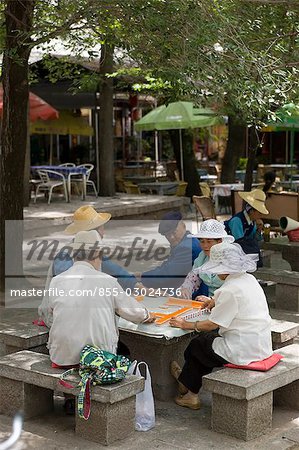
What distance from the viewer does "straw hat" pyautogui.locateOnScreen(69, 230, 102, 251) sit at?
5391 mm

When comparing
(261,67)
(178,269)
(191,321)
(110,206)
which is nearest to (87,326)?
(191,321)

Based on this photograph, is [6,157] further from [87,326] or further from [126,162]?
[126,162]

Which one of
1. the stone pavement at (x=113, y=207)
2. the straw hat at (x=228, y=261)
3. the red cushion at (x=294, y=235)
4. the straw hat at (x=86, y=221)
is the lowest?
the stone pavement at (x=113, y=207)

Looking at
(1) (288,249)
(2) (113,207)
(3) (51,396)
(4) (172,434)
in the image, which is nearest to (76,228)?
(3) (51,396)

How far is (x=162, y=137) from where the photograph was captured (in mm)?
28156

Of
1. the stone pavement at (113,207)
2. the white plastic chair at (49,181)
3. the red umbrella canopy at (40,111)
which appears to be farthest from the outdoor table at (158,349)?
the white plastic chair at (49,181)

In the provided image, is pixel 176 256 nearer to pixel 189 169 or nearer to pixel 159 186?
pixel 159 186

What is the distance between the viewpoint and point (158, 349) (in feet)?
19.7

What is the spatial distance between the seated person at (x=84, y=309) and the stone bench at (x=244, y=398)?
73 centimetres

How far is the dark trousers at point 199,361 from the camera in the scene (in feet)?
18.0

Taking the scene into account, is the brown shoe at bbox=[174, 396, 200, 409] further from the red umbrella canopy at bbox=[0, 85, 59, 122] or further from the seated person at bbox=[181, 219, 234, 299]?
the red umbrella canopy at bbox=[0, 85, 59, 122]

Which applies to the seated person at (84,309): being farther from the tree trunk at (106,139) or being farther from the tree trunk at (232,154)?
the tree trunk at (232,154)

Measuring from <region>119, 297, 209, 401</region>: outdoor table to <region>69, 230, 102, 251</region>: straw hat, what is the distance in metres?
0.69

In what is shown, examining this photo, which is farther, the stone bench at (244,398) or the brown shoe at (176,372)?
the brown shoe at (176,372)
